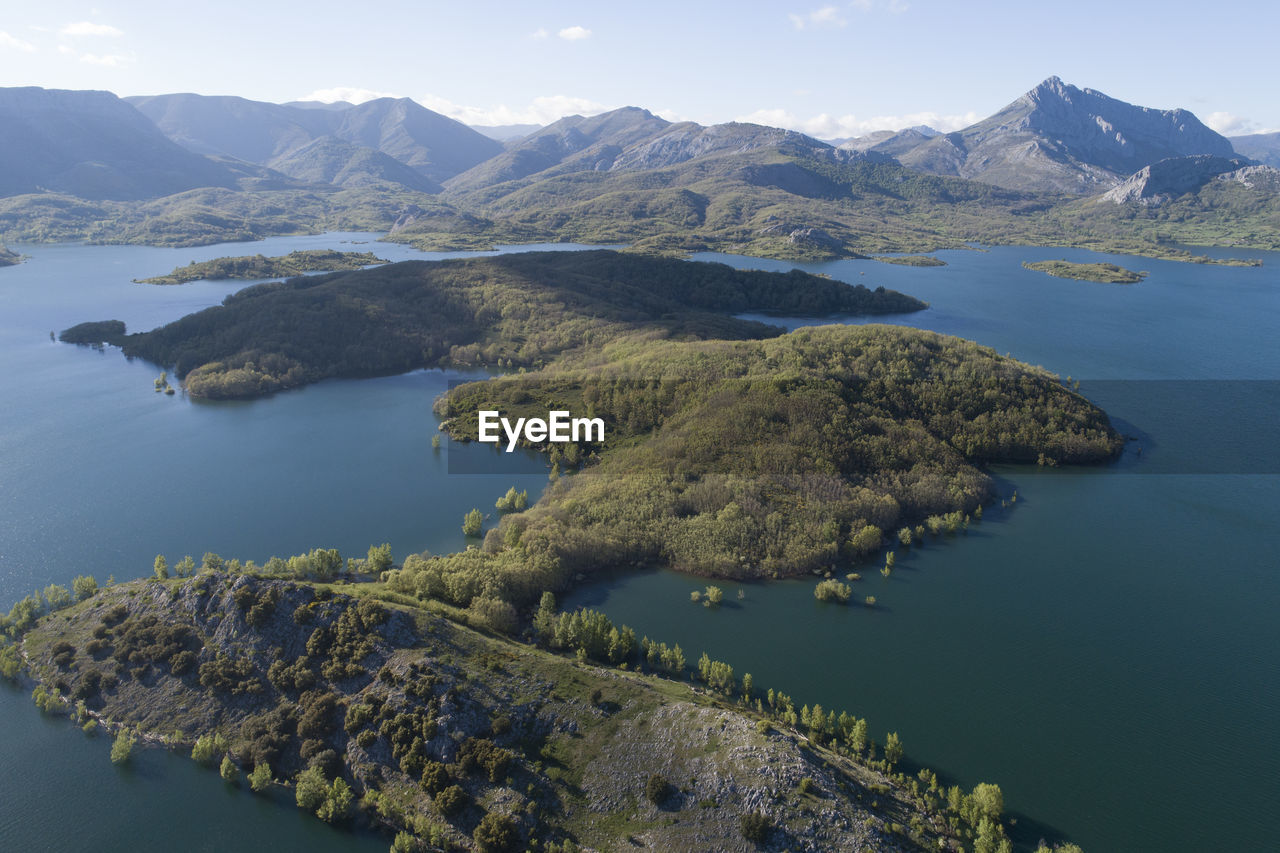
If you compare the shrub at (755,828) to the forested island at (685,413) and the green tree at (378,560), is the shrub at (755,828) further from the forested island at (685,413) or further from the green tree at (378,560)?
the green tree at (378,560)

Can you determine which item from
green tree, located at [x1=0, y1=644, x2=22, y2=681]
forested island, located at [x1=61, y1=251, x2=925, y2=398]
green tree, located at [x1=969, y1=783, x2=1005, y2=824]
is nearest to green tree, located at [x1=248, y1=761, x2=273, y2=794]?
green tree, located at [x1=0, y1=644, x2=22, y2=681]

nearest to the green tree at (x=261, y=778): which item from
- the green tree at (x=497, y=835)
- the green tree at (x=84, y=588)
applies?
the green tree at (x=497, y=835)

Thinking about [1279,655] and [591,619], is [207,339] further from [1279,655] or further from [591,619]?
[1279,655]

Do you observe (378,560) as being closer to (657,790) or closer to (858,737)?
(657,790)

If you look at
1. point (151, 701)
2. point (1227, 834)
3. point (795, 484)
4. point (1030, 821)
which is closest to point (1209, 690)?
point (1227, 834)

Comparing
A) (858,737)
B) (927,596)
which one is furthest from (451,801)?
(927,596)

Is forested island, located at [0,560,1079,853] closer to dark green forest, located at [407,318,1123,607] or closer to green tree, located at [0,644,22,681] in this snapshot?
green tree, located at [0,644,22,681]

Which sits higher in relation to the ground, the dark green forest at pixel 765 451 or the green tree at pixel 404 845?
the dark green forest at pixel 765 451
